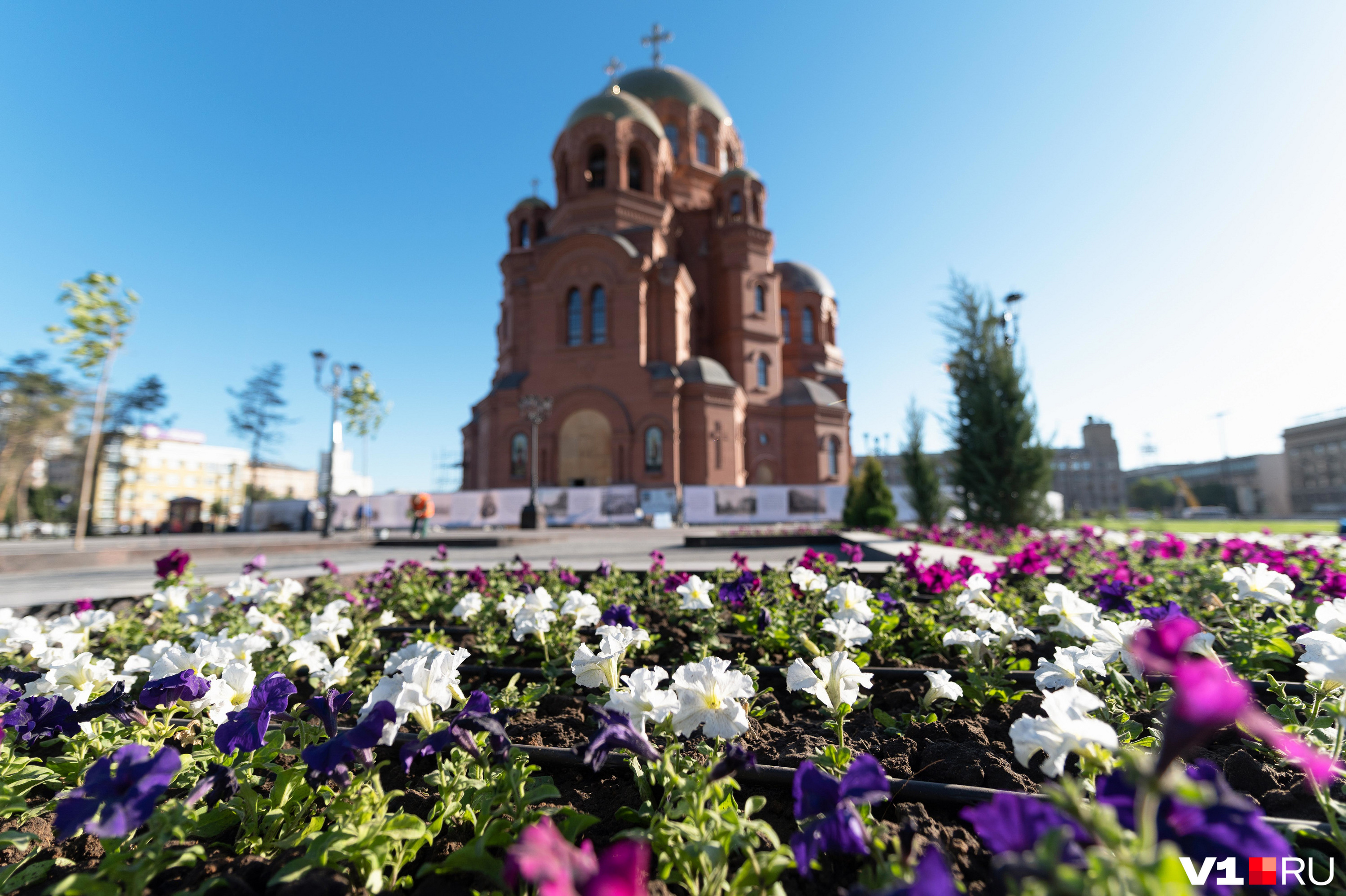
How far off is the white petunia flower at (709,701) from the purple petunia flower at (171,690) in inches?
55.2

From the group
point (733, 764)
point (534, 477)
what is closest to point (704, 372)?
point (534, 477)

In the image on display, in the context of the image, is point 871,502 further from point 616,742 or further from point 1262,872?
point 616,742

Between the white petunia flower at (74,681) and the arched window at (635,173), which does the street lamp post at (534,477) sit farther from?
the white petunia flower at (74,681)

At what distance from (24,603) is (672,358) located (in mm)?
21945

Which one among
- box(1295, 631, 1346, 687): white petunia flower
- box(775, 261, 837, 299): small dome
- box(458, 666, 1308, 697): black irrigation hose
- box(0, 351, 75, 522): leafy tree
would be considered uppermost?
box(775, 261, 837, 299): small dome

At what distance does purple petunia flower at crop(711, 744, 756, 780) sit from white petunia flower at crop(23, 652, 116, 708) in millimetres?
2118

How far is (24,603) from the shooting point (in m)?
4.48

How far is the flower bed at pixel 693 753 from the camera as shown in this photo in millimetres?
780

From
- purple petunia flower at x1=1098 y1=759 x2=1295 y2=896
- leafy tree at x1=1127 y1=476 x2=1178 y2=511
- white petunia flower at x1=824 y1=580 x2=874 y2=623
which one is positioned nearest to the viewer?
purple petunia flower at x1=1098 y1=759 x2=1295 y2=896

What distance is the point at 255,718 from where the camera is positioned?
143 cm

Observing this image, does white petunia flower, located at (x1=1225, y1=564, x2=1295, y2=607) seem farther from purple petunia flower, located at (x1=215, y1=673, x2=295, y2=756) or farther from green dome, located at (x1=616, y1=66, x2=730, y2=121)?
green dome, located at (x1=616, y1=66, x2=730, y2=121)

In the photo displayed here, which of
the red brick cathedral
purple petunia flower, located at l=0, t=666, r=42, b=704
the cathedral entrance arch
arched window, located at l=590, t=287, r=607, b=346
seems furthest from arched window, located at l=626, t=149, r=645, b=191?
purple petunia flower, located at l=0, t=666, r=42, b=704

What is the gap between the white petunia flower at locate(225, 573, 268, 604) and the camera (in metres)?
3.57

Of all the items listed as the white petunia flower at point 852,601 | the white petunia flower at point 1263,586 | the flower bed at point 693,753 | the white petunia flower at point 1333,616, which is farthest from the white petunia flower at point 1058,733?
the white petunia flower at point 1263,586
